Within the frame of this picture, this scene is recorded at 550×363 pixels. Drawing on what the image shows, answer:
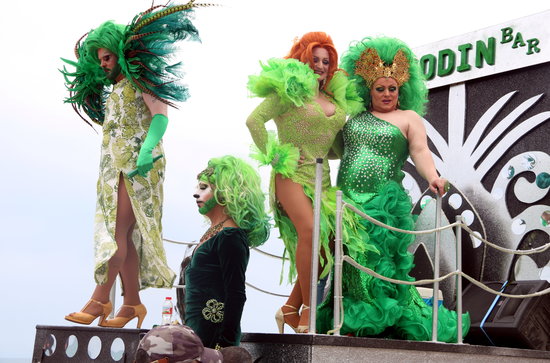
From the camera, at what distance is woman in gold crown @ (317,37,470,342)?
4.07 meters

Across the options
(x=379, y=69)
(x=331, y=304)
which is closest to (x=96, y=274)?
(x=331, y=304)

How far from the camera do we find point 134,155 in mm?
4441

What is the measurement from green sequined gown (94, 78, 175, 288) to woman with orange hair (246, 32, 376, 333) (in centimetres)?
65

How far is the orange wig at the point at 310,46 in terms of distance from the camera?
4414mm

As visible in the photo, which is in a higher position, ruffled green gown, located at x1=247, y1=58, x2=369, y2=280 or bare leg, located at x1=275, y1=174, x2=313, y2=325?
ruffled green gown, located at x1=247, y1=58, x2=369, y2=280

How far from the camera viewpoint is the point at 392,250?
165 inches

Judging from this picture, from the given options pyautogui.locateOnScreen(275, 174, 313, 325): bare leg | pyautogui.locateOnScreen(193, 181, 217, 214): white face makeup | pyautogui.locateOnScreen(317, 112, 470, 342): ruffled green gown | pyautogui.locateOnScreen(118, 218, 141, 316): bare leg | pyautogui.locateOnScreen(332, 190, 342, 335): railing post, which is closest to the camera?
pyautogui.locateOnScreen(332, 190, 342, 335): railing post

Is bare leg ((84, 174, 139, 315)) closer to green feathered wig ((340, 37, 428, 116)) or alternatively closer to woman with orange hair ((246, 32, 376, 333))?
woman with orange hair ((246, 32, 376, 333))

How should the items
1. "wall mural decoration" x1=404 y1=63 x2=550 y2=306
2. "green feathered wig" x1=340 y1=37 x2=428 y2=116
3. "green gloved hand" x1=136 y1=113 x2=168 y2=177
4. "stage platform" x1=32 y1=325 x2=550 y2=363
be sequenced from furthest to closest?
1. "wall mural decoration" x1=404 y1=63 x2=550 y2=306
2. "green feathered wig" x1=340 y1=37 x2=428 y2=116
3. "green gloved hand" x1=136 y1=113 x2=168 y2=177
4. "stage platform" x1=32 y1=325 x2=550 y2=363

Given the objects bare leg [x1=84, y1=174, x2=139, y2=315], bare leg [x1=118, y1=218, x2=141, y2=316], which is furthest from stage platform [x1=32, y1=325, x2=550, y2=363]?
bare leg [x1=118, y1=218, x2=141, y2=316]

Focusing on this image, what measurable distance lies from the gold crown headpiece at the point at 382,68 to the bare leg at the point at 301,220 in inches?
33.1

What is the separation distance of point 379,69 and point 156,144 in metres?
1.31

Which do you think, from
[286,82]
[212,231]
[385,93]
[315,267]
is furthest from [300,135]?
[315,267]

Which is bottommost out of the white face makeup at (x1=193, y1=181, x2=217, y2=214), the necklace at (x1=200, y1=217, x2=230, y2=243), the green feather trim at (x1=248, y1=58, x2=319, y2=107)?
the necklace at (x1=200, y1=217, x2=230, y2=243)
